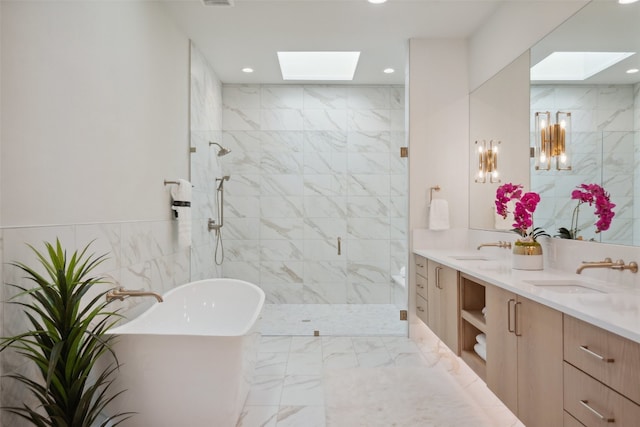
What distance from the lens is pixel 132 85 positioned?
2.64 m

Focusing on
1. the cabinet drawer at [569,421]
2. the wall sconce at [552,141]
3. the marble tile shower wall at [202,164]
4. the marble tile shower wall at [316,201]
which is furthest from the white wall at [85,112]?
the wall sconce at [552,141]

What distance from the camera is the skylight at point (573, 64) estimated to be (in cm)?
209

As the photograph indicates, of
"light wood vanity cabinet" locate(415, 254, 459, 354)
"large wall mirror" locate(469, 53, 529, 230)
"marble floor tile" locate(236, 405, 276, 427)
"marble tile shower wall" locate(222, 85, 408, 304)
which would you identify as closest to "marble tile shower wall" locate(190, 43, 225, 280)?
"marble tile shower wall" locate(222, 85, 408, 304)

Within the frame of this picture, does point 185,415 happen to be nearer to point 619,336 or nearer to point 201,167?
point 619,336

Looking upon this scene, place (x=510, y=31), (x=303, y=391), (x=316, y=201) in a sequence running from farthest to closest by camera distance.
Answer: (x=316, y=201)
(x=510, y=31)
(x=303, y=391)

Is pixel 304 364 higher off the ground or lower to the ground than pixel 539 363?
lower

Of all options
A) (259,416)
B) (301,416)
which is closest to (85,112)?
(259,416)

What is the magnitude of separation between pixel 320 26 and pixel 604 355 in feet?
10.1

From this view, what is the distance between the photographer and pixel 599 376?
4.34ft

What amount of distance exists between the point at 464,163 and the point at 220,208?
7.65 ft

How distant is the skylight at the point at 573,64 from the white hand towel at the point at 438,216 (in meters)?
1.32

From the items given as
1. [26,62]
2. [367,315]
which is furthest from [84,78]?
[367,315]

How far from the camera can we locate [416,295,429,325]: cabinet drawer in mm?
3471

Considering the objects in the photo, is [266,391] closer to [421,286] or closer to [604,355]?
[421,286]
